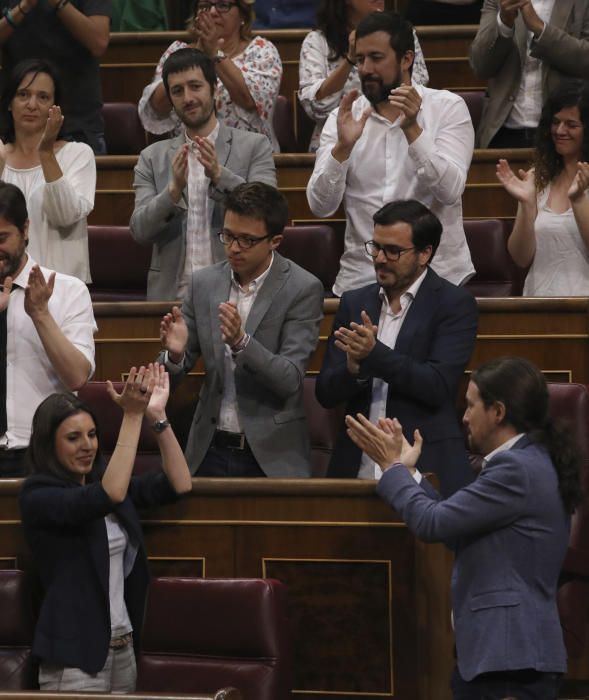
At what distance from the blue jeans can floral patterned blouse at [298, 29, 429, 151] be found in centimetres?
176

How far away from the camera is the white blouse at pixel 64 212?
9.36 ft

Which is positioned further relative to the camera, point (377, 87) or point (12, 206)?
point (377, 87)

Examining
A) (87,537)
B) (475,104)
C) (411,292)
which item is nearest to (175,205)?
(411,292)

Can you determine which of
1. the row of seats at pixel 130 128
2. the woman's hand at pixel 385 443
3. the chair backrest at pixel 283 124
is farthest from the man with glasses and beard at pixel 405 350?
the row of seats at pixel 130 128

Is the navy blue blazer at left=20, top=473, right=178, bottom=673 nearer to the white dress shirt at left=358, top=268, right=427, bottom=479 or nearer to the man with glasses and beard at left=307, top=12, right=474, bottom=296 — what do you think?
the white dress shirt at left=358, top=268, right=427, bottom=479

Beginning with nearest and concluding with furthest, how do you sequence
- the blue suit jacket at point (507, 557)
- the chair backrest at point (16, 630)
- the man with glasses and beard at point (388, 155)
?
the blue suit jacket at point (507, 557), the chair backrest at point (16, 630), the man with glasses and beard at point (388, 155)

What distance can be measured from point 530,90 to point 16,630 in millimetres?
1914

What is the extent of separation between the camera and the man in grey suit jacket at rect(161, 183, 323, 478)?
243cm

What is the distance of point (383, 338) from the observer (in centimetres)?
247

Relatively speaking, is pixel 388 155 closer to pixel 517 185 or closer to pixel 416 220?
pixel 517 185

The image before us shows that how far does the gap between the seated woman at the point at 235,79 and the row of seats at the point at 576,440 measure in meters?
0.92

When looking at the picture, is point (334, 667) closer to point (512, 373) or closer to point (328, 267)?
point (512, 373)

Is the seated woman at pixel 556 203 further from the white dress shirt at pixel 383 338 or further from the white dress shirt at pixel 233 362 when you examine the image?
the white dress shirt at pixel 233 362

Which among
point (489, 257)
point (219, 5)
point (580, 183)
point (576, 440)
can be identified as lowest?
point (576, 440)
